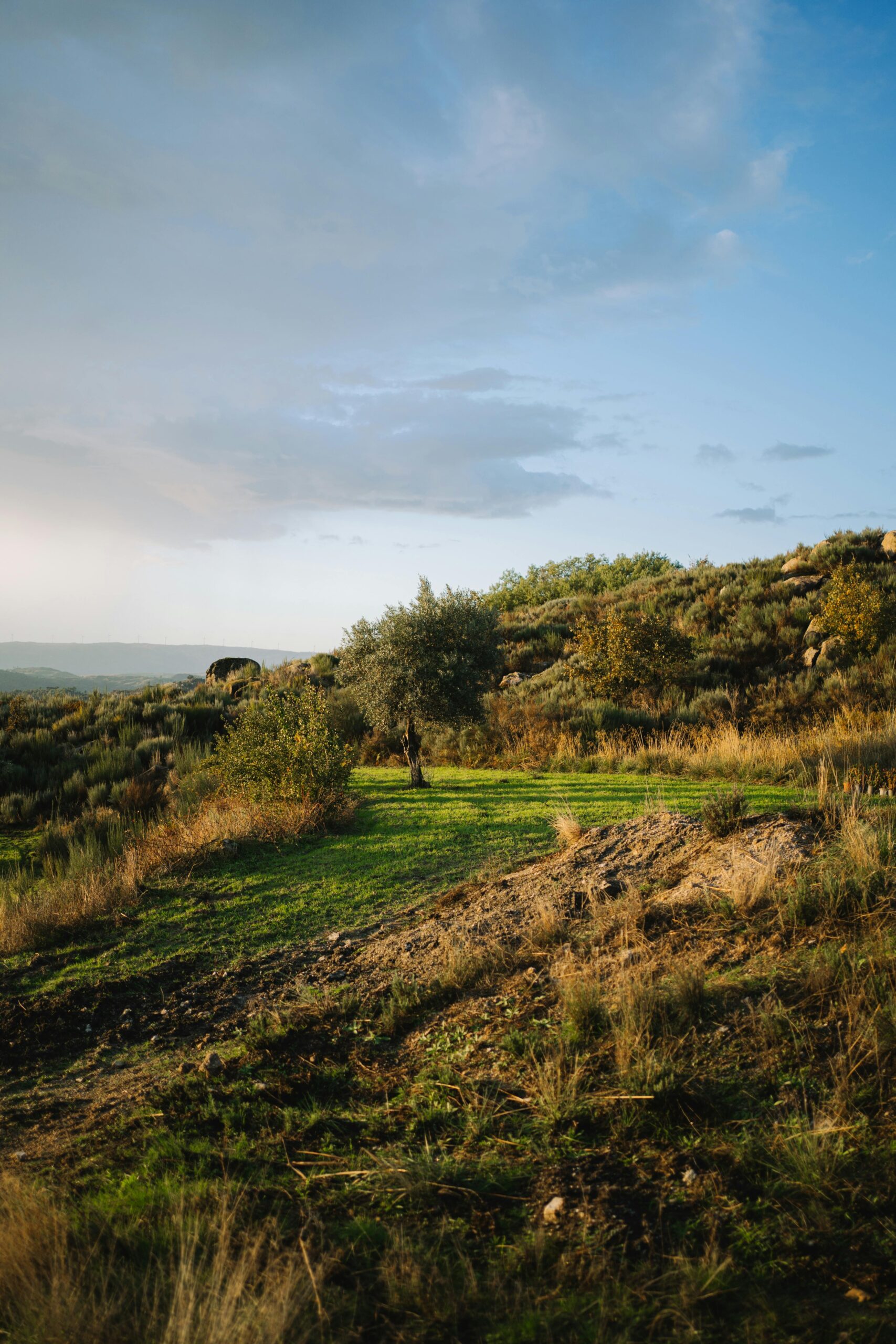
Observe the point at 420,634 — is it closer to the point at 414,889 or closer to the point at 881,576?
the point at 414,889

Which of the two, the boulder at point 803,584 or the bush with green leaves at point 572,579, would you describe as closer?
the boulder at point 803,584

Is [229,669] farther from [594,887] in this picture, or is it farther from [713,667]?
[594,887]

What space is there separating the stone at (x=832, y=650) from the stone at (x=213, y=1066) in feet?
76.6

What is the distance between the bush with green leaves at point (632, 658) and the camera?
21.4 meters

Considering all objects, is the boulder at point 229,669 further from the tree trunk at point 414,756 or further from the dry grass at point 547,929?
the dry grass at point 547,929

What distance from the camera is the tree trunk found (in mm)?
14281

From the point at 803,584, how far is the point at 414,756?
23.4m

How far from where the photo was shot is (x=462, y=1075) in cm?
392

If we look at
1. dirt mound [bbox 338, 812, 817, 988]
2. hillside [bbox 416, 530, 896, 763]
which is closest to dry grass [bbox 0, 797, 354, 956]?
dirt mound [bbox 338, 812, 817, 988]

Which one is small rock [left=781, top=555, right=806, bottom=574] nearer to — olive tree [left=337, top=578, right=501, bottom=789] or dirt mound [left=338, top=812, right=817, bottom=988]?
olive tree [left=337, top=578, right=501, bottom=789]

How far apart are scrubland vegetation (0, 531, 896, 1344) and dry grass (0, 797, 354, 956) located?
52mm

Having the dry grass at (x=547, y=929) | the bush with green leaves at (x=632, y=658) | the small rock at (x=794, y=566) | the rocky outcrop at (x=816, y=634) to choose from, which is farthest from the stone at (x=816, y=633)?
the dry grass at (x=547, y=929)

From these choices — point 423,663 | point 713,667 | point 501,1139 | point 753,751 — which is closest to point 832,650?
point 713,667

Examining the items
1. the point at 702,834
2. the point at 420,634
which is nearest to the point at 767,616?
the point at 420,634
